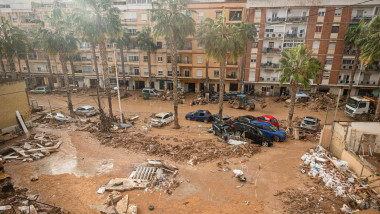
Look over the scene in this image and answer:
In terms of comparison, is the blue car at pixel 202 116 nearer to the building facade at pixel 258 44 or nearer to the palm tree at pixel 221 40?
the palm tree at pixel 221 40

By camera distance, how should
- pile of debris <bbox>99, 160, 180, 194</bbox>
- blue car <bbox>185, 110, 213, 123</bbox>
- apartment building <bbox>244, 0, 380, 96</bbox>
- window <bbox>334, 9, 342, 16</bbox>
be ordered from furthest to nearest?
apartment building <bbox>244, 0, 380, 96</bbox> → window <bbox>334, 9, 342, 16</bbox> → blue car <bbox>185, 110, 213, 123</bbox> → pile of debris <bbox>99, 160, 180, 194</bbox>

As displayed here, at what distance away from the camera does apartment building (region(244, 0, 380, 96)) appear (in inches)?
1281

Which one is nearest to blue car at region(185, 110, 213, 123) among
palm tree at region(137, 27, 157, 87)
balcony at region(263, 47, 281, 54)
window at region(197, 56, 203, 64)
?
window at region(197, 56, 203, 64)

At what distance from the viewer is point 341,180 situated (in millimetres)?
11930

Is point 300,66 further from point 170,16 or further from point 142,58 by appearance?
point 142,58

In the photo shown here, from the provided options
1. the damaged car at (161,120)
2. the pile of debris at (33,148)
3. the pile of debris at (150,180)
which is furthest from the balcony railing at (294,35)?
the pile of debris at (33,148)

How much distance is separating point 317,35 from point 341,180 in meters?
30.2

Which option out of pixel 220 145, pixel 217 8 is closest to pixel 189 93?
pixel 217 8

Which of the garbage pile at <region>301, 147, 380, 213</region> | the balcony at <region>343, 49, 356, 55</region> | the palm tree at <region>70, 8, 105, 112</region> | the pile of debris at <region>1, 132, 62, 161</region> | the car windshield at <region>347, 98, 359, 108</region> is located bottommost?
the pile of debris at <region>1, 132, 62, 161</region>

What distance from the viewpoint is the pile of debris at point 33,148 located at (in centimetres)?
1560

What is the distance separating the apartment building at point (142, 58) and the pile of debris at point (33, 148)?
23201 mm

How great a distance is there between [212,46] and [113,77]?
98.7 ft

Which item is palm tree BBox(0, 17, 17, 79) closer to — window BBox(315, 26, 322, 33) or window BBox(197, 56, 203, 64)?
window BBox(197, 56, 203, 64)

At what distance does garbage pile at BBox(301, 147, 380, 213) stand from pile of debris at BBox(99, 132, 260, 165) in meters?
3.98
